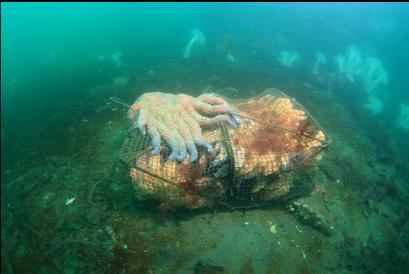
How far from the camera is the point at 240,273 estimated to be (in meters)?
4.88

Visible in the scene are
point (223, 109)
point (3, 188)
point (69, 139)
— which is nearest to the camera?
point (223, 109)

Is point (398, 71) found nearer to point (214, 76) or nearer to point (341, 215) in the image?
point (214, 76)

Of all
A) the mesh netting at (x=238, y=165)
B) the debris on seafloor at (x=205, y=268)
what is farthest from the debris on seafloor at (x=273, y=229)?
the debris on seafloor at (x=205, y=268)

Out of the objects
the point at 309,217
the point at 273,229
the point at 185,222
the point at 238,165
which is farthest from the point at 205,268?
the point at 309,217

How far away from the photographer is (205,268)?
4.88m

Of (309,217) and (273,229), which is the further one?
(309,217)

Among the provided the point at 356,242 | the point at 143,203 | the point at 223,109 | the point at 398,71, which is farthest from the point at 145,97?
the point at 398,71

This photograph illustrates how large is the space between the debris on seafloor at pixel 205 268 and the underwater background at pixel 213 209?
17mm

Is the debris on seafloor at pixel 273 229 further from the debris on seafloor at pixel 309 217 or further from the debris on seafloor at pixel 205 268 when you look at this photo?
the debris on seafloor at pixel 205 268

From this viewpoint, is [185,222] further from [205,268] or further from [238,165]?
[238,165]

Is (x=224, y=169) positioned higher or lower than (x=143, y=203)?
higher

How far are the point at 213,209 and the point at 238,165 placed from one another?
127 centimetres

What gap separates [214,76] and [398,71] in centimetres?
999

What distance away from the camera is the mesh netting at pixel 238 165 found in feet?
16.2
